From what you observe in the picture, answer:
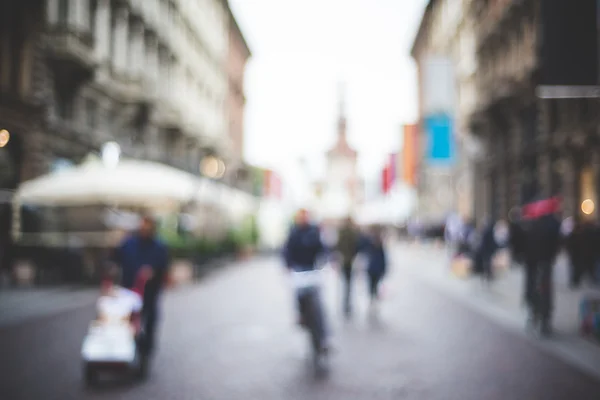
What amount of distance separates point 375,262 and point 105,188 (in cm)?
670

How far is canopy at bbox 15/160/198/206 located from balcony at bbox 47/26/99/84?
5.37m

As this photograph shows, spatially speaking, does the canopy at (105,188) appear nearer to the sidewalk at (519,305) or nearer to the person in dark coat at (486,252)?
the sidewalk at (519,305)

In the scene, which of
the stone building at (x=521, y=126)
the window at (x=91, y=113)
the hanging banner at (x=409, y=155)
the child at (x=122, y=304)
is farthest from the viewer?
the hanging banner at (x=409, y=155)

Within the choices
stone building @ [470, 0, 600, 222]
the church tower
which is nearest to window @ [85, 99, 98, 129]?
stone building @ [470, 0, 600, 222]

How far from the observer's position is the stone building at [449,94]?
87.2 ft

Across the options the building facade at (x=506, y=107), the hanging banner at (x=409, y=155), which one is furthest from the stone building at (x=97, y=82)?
the hanging banner at (x=409, y=155)

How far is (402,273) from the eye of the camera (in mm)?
23422

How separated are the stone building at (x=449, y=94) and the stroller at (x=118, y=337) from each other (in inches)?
814

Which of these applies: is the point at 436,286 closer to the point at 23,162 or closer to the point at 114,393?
the point at 23,162

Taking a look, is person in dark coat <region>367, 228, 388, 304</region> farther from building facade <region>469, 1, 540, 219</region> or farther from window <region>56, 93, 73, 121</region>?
building facade <region>469, 1, 540, 219</region>

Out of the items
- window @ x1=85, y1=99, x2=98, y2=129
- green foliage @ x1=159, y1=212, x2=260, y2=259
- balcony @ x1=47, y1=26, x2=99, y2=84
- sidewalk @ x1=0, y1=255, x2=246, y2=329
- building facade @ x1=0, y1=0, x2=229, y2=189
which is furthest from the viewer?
window @ x1=85, y1=99, x2=98, y2=129

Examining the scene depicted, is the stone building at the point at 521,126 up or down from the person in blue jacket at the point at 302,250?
up

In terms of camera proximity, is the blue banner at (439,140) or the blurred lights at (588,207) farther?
the blue banner at (439,140)

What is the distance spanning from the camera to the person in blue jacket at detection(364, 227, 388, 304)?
475 inches
